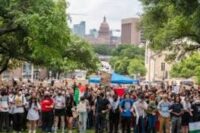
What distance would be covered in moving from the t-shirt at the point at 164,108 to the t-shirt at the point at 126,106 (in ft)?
3.80

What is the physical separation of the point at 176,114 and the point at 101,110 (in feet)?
9.81

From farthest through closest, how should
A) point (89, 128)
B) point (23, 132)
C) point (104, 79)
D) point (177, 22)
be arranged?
1. point (104, 79)
2. point (177, 22)
3. point (89, 128)
4. point (23, 132)

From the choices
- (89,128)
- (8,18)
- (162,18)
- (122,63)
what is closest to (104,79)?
(162,18)

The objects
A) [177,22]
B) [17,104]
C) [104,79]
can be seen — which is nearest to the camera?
[17,104]

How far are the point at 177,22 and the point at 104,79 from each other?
659 cm

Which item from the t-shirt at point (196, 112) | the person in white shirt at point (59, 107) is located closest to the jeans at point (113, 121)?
the person in white shirt at point (59, 107)

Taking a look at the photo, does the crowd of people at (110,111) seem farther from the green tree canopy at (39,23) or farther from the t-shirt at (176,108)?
the green tree canopy at (39,23)

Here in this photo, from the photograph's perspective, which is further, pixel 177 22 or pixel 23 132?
pixel 177 22

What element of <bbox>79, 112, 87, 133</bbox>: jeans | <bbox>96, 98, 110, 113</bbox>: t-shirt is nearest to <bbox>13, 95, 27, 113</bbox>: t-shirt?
<bbox>79, 112, 87, 133</bbox>: jeans

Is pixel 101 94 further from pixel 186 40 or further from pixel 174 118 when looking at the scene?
pixel 186 40

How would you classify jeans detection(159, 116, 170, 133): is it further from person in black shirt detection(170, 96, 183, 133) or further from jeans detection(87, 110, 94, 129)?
jeans detection(87, 110, 94, 129)

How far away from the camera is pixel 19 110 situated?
25469 millimetres

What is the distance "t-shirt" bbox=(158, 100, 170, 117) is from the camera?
82.8ft

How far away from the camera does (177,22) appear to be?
3994 cm
